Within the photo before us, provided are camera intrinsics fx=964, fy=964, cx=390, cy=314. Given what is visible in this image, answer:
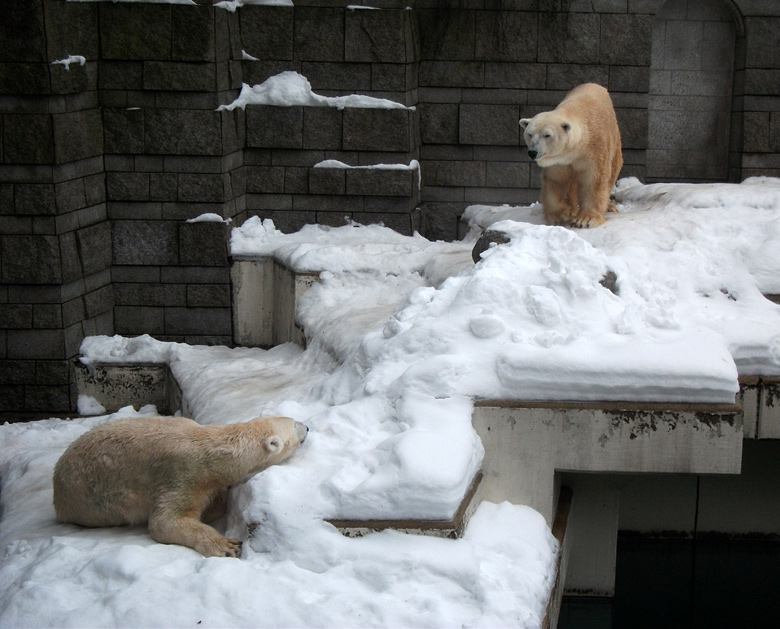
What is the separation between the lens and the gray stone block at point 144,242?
6.83m

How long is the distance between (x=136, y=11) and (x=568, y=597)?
15.4 feet

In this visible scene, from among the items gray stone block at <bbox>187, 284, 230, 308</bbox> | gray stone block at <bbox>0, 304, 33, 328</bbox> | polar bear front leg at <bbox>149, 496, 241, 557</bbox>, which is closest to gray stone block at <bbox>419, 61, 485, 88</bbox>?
gray stone block at <bbox>187, 284, 230, 308</bbox>

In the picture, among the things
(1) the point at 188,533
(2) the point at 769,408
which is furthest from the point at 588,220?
(1) the point at 188,533

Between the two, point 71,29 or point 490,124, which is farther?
point 490,124

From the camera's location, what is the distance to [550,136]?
19.2 ft

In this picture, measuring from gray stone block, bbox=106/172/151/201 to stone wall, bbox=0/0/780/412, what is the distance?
0.02m

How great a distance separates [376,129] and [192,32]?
1.58m

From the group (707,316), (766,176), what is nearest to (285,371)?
(707,316)

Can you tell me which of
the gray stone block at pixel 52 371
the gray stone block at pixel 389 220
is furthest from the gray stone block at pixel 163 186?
the gray stone block at pixel 389 220

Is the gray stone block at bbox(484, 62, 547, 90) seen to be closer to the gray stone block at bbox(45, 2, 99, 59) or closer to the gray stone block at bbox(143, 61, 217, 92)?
the gray stone block at bbox(143, 61, 217, 92)

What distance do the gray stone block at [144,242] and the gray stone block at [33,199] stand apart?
2.84 feet

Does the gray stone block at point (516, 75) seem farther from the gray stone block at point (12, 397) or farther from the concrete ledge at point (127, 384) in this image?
the gray stone block at point (12, 397)

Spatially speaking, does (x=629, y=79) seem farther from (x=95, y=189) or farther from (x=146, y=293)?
(x=95, y=189)

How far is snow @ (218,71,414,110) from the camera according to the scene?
7.32 m
